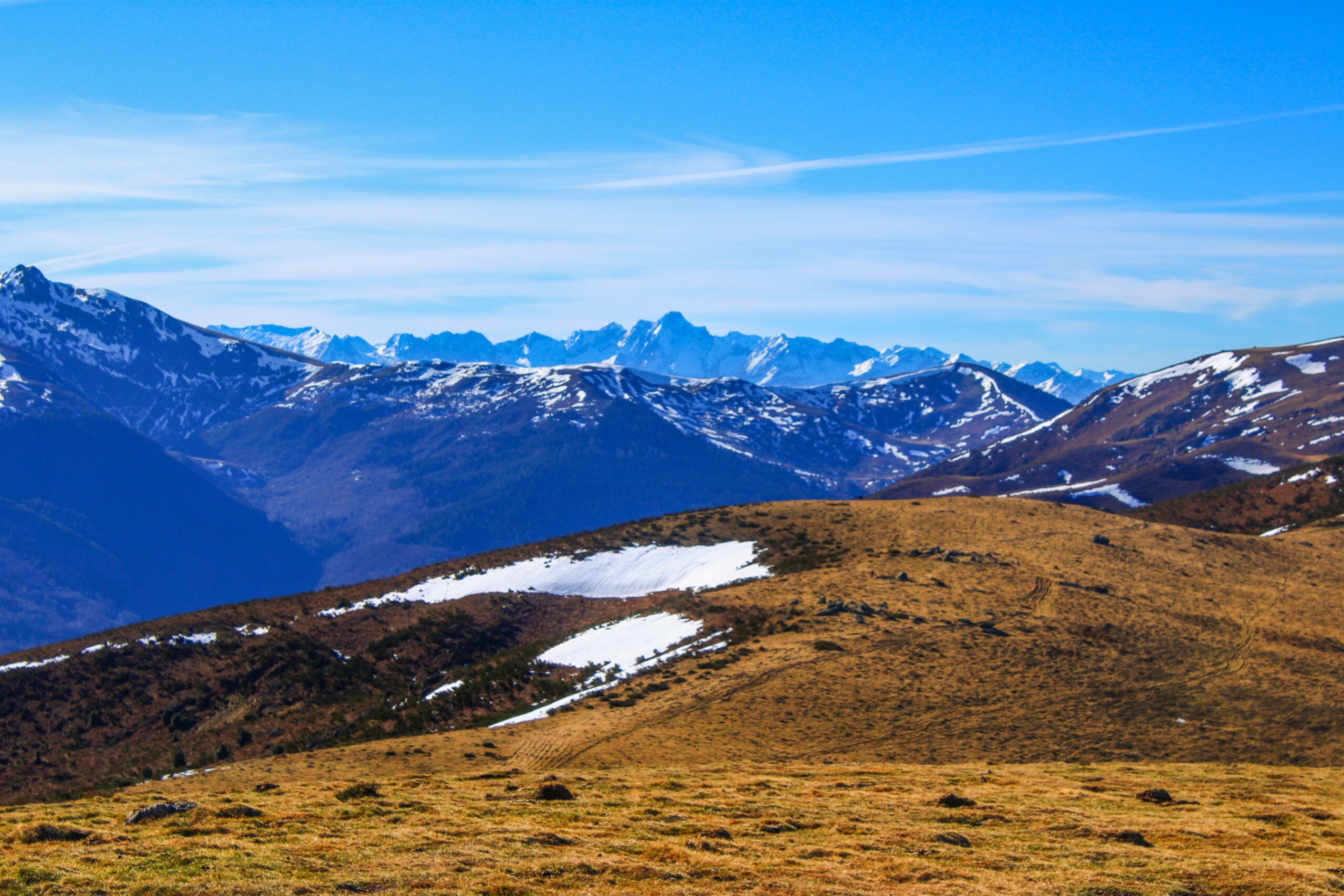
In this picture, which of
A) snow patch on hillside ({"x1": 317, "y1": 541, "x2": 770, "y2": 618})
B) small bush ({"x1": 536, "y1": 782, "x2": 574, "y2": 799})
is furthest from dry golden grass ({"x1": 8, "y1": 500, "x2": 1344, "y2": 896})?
snow patch on hillside ({"x1": 317, "y1": 541, "x2": 770, "y2": 618})

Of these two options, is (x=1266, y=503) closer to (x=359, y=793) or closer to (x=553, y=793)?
(x=553, y=793)

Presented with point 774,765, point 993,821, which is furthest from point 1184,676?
point 993,821

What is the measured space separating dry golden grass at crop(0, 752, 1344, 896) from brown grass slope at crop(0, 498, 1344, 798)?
9044mm

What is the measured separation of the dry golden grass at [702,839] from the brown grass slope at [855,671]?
9044 millimetres

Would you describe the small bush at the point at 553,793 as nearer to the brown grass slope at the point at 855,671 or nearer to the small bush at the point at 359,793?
the small bush at the point at 359,793

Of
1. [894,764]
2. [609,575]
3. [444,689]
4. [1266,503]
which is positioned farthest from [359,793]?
[1266,503]

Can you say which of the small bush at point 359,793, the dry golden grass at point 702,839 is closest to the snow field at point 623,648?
the dry golden grass at point 702,839

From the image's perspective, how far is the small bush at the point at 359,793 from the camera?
2859 centimetres

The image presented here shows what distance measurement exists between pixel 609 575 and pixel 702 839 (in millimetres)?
57083

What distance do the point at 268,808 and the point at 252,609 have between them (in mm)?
54179

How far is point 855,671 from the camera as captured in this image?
5197 cm

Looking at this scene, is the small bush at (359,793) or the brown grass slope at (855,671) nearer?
the small bush at (359,793)

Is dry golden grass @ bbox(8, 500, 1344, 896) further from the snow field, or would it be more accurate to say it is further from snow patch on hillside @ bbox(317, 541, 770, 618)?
snow patch on hillside @ bbox(317, 541, 770, 618)

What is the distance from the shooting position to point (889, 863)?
74.4ft
